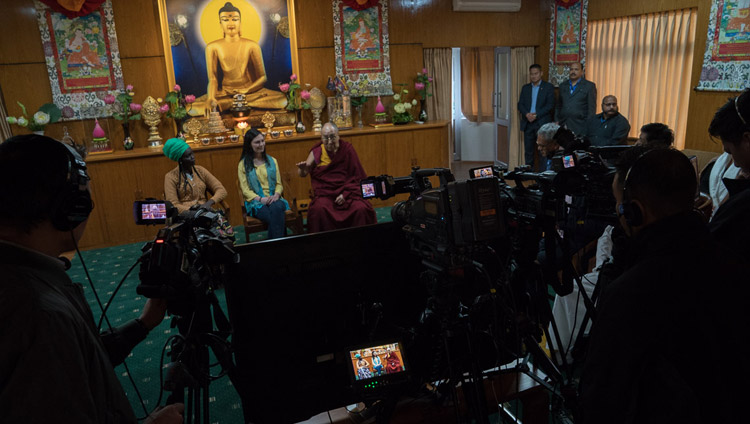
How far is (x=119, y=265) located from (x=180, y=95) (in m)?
2.24

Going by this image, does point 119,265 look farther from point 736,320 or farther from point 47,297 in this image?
point 736,320

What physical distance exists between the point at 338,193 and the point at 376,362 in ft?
10.2

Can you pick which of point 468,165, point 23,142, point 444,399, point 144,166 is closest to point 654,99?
point 468,165

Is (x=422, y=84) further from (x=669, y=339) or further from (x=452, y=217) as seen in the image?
(x=669, y=339)

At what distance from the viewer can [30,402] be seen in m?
0.79

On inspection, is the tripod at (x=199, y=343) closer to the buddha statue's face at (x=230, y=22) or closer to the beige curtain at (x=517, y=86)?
the buddha statue's face at (x=230, y=22)

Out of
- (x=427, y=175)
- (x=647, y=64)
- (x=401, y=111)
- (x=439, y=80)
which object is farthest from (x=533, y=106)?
(x=427, y=175)

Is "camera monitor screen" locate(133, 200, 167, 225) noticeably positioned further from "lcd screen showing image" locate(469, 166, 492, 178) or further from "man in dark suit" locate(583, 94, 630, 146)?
"man in dark suit" locate(583, 94, 630, 146)

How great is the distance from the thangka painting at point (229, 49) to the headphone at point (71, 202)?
211 inches

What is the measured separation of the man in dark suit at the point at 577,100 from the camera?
6.34 meters

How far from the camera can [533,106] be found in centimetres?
700

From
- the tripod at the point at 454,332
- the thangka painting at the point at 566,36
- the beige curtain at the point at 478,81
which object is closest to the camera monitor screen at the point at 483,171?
the tripod at the point at 454,332

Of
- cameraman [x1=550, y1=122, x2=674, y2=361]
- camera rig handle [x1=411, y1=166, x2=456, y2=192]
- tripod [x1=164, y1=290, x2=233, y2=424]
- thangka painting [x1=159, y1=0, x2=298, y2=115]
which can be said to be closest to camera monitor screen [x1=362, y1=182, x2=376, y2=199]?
camera rig handle [x1=411, y1=166, x2=456, y2=192]

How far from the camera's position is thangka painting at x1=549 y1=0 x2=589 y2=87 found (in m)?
6.68
